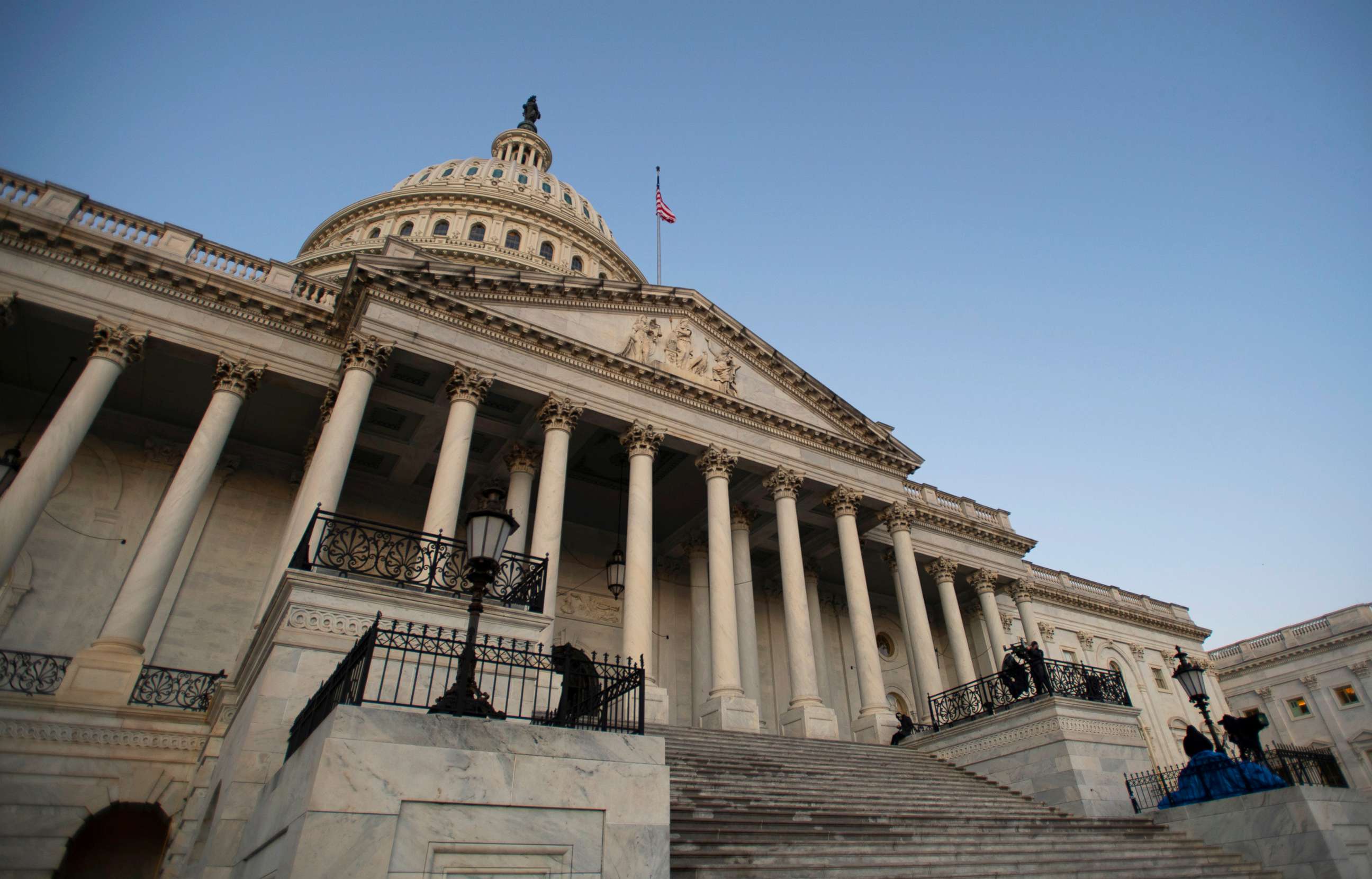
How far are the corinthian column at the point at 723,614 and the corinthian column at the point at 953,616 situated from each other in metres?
10.1

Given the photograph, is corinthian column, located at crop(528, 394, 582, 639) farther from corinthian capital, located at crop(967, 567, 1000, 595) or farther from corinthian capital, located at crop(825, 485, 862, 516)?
corinthian capital, located at crop(967, 567, 1000, 595)

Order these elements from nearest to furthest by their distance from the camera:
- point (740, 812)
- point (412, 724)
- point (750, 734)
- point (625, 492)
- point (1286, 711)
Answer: point (412, 724) → point (740, 812) → point (750, 734) → point (625, 492) → point (1286, 711)

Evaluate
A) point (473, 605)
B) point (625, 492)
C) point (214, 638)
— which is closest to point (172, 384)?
point (214, 638)

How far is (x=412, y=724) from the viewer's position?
6820 mm

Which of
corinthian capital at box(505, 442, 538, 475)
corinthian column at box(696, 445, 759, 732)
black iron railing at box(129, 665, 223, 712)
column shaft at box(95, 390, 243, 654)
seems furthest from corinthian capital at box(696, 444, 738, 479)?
black iron railing at box(129, 665, 223, 712)

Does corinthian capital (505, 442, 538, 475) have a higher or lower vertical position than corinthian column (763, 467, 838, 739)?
higher

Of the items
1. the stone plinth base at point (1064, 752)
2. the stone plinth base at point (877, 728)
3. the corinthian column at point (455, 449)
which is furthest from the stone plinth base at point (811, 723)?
the corinthian column at point (455, 449)

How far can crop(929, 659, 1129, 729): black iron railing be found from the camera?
56.3 feet

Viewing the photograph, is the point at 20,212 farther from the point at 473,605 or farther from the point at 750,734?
the point at 750,734

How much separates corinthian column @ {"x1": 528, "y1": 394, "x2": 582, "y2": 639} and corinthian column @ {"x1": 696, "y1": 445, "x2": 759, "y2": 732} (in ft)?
13.5

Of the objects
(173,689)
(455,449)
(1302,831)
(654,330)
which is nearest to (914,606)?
(654,330)

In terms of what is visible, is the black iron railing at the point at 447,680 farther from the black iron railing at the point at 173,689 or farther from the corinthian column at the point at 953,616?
the corinthian column at the point at 953,616

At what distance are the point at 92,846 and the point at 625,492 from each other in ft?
53.7

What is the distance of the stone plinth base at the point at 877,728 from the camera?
2028 cm
